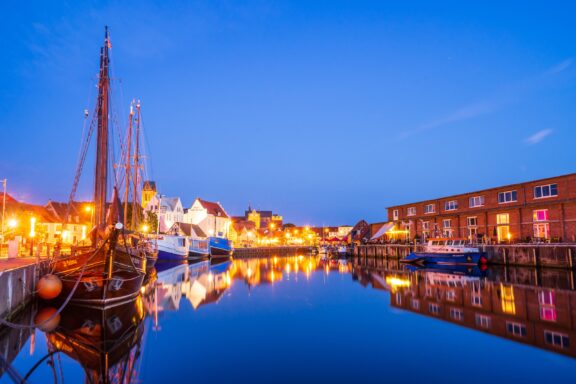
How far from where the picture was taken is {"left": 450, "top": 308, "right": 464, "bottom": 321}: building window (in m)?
19.2

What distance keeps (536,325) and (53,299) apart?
2424 centimetres

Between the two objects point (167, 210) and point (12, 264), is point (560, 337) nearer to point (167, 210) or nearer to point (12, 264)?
point (12, 264)

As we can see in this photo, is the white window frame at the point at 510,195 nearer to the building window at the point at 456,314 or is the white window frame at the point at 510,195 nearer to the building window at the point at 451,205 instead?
the building window at the point at 451,205

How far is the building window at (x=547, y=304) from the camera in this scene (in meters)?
18.5

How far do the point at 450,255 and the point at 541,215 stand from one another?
35.3ft

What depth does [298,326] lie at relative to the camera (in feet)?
59.1

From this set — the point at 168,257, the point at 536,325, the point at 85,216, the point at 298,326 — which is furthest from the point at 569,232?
the point at 85,216

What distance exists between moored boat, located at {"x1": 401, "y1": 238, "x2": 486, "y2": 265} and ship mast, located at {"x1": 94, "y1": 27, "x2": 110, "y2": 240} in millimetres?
39224

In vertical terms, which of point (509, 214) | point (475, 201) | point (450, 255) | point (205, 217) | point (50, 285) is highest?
point (205, 217)

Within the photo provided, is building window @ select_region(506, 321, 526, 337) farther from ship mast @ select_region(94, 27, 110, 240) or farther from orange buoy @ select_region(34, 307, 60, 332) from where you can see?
ship mast @ select_region(94, 27, 110, 240)

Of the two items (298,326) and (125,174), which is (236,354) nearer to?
(298,326)

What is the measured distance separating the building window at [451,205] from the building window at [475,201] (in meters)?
3.03

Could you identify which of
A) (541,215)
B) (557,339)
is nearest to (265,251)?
(541,215)

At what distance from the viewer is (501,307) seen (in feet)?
69.3
